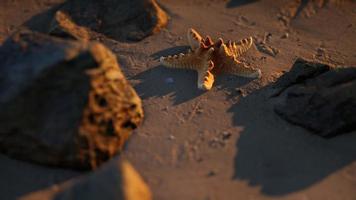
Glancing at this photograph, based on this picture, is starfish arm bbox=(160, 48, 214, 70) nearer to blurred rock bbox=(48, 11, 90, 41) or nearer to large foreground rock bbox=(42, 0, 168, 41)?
large foreground rock bbox=(42, 0, 168, 41)

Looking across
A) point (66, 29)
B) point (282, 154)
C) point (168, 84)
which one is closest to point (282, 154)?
point (282, 154)

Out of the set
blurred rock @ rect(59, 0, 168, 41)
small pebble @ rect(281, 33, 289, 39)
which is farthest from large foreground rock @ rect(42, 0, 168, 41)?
small pebble @ rect(281, 33, 289, 39)

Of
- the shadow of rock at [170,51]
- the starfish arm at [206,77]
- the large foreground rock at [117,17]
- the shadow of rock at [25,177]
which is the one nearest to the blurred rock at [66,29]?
the large foreground rock at [117,17]

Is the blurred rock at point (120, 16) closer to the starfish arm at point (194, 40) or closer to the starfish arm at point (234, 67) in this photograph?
the starfish arm at point (194, 40)

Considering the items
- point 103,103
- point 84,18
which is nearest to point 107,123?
point 103,103

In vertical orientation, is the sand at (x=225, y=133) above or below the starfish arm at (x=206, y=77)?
below
